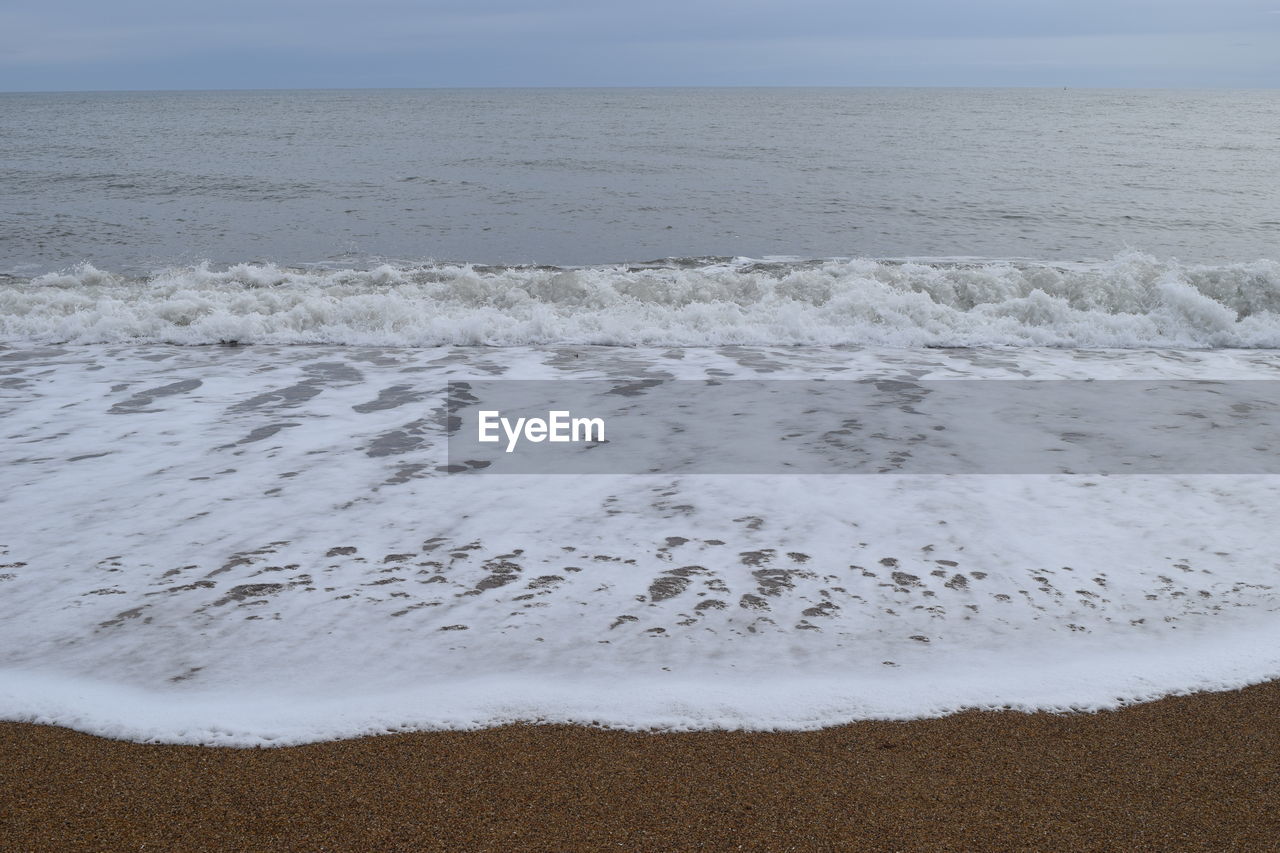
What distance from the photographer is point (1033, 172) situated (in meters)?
25.1

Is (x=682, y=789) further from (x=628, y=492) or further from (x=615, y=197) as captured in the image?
(x=615, y=197)

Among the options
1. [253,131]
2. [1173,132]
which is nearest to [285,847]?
[253,131]

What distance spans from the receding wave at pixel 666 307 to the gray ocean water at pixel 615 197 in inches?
120

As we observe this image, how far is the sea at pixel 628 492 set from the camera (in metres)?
2.93

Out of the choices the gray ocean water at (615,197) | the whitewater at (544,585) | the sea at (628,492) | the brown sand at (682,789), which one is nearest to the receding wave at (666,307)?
the sea at (628,492)

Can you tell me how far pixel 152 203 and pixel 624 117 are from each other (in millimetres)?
32973

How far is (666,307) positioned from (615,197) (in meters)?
10.6

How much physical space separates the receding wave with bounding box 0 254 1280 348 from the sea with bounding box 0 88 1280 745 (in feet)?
0.16

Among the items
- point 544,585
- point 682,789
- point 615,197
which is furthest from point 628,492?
point 615,197

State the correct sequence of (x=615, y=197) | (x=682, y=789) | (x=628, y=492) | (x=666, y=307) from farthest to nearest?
Result: (x=615, y=197), (x=666, y=307), (x=628, y=492), (x=682, y=789)

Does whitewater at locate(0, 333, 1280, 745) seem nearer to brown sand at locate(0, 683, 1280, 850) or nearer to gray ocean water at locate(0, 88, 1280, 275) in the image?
brown sand at locate(0, 683, 1280, 850)

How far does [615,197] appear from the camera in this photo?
63.8ft

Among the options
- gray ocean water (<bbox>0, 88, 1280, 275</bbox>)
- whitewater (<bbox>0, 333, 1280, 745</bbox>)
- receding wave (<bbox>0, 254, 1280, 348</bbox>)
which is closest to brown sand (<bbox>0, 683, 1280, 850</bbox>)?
whitewater (<bbox>0, 333, 1280, 745</bbox>)

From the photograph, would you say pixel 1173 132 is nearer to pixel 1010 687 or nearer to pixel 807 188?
pixel 807 188
